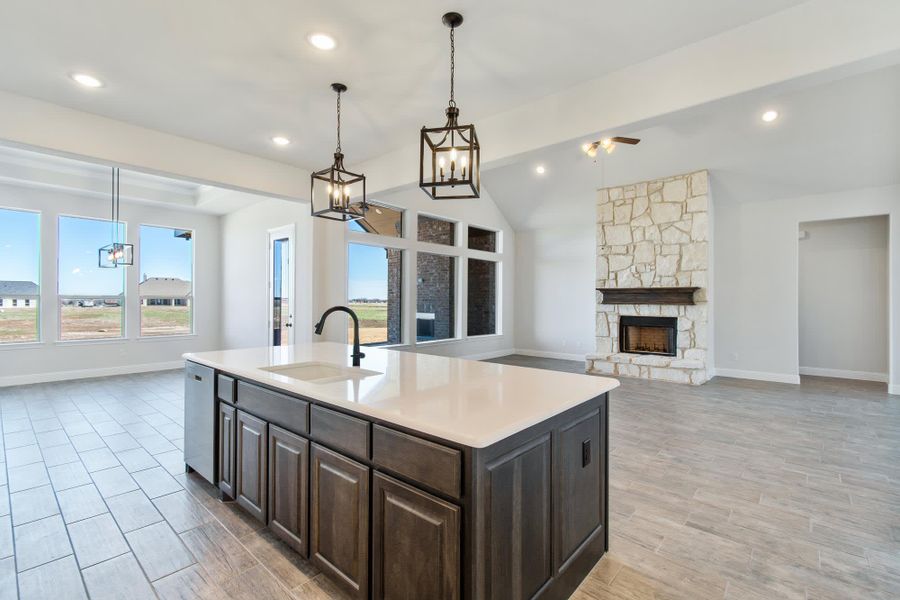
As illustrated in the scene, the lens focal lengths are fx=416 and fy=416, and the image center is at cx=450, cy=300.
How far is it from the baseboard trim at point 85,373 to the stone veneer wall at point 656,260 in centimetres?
744

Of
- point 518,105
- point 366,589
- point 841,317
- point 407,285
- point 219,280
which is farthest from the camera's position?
point 219,280

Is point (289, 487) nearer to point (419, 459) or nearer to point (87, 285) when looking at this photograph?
point (419, 459)

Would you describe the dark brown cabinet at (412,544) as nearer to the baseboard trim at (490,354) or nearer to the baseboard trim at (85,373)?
the baseboard trim at (490,354)

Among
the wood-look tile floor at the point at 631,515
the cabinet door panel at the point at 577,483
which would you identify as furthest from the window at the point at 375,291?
the cabinet door panel at the point at 577,483

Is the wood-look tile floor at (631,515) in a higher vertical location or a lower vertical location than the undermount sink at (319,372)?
lower

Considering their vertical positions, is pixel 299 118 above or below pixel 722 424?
above

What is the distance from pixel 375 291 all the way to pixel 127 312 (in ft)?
13.5

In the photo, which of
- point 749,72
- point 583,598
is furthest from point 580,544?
point 749,72

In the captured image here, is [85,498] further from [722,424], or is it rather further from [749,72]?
[722,424]

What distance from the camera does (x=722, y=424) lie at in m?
4.25

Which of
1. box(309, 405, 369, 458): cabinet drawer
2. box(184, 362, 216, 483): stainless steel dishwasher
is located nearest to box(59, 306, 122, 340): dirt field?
box(184, 362, 216, 483): stainless steel dishwasher

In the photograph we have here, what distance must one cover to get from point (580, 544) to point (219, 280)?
8.09m

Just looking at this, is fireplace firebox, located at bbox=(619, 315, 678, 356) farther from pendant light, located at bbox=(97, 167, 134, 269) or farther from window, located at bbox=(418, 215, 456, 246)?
pendant light, located at bbox=(97, 167, 134, 269)

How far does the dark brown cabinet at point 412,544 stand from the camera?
1.34 m
